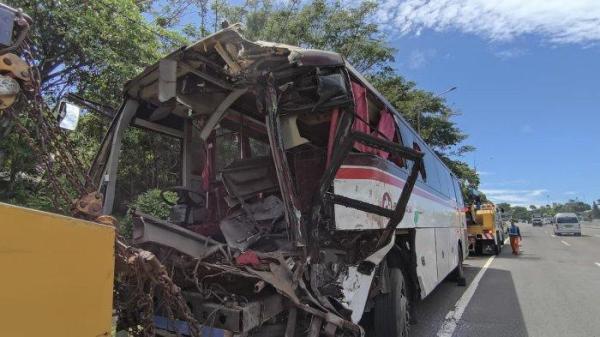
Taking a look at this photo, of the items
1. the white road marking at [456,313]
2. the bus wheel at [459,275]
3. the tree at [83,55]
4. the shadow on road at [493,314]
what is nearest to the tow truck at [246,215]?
the white road marking at [456,313]

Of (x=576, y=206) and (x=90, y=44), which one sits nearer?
(x=90, y=44)

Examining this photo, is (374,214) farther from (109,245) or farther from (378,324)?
(109,245)

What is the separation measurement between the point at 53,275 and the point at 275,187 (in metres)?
3.26

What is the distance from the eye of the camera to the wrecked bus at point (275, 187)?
3904 millimetres

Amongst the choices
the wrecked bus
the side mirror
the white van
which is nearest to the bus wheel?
the wrecked bus

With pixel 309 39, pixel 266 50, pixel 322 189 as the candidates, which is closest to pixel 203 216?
pixel 322 189

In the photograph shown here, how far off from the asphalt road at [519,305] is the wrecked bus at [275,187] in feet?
6.88

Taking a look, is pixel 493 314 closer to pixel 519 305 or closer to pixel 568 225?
pixel 519 305

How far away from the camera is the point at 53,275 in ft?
6.81

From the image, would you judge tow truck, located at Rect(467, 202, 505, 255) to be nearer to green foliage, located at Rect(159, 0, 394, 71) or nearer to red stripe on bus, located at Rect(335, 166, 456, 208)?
green foliage, located at Rect(159, 0, 394, 71)

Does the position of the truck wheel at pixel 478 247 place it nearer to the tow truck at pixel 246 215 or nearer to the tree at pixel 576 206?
the tow truck at pixel 246 215

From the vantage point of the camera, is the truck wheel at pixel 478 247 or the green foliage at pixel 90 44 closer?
the green foliage at pixel 90 44

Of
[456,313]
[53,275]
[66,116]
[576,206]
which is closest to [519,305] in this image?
[456,313]

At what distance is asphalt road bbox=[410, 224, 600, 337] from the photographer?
7.52 meters
